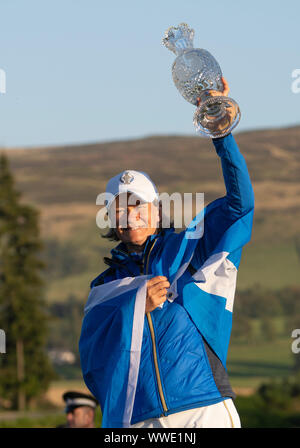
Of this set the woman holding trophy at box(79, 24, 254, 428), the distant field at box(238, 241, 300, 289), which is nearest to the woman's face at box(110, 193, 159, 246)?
the woman holding trophy at box(79, 24, 254, 428)

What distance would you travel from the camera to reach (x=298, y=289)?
3322 cm

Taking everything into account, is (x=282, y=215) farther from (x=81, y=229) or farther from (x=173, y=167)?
(x=81, y=229)

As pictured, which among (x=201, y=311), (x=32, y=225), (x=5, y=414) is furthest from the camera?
(x=32, y=225)

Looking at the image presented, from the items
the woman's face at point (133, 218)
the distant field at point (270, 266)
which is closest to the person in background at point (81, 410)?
the woman's face at point (133, 218)

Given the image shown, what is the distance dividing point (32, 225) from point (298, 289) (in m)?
14.5

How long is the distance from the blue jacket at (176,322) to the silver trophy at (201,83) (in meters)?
0.09

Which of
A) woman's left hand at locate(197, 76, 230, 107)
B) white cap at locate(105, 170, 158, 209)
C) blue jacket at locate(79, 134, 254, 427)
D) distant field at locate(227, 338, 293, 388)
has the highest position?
woman's left hand at locate(197, 76, 230, 107)

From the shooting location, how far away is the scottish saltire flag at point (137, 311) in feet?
11.7

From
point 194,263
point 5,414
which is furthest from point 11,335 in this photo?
point 194,263

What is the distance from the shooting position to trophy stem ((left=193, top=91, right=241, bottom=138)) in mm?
3498

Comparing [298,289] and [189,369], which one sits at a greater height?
[298,289]

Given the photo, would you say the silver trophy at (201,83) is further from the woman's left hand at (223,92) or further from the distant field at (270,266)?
the distant field at (270,266)

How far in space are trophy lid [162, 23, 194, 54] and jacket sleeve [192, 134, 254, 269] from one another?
2.44 ft

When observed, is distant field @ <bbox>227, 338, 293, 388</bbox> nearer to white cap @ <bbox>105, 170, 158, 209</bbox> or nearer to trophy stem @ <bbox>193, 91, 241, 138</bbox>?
white cap @ <bbox>105, 170, 158, 209</bbox>
